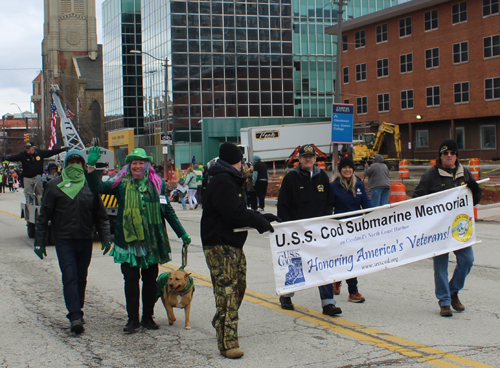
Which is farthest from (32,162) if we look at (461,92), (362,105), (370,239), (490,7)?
(362,105)

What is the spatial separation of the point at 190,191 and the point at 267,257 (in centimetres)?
1314

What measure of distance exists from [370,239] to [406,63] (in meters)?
45.7

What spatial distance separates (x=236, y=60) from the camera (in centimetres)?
6066

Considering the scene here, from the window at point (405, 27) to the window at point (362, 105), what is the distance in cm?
654

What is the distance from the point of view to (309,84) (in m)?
64.4

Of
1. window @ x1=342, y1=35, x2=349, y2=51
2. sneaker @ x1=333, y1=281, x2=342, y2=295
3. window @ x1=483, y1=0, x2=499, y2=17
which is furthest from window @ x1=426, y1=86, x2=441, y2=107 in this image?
sneaker @ x1=333, y1=281, x2=342, y2=295

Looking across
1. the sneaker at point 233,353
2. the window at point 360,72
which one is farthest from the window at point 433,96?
the sneaker at point 233,353

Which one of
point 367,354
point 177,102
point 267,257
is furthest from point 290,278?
point 177,102

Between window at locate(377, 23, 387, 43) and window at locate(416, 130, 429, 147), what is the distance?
8.82m

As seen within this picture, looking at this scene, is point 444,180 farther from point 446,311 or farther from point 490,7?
point 490,7

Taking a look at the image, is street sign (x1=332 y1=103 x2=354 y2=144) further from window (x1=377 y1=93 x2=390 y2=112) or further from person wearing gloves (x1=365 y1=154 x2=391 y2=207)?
window (x1=377 y1=93 x2=390 y2=112)

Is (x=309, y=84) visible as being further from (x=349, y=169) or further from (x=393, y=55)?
(x=349, y=169)

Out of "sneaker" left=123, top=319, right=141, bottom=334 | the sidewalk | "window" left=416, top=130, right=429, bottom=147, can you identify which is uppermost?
"window" left=416, top=130, right=429, bottom=147

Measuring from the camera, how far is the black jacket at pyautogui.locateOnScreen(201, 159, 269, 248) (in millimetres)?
5047
